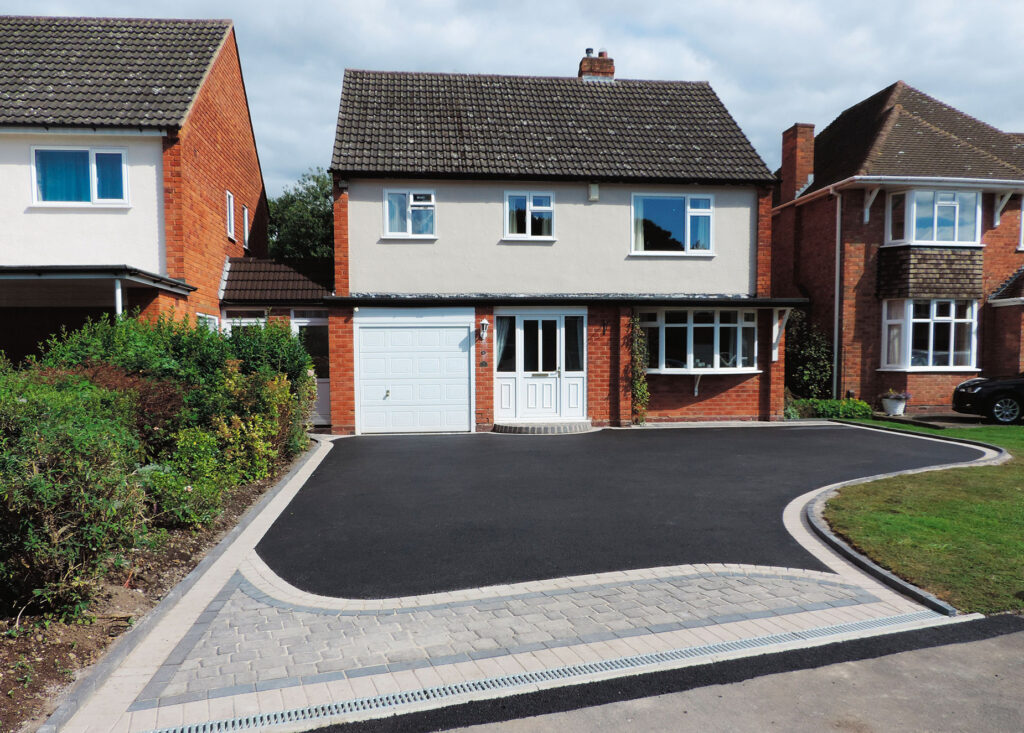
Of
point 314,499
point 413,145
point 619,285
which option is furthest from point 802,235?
point 314,499

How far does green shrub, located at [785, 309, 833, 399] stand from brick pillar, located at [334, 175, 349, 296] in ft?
38.0

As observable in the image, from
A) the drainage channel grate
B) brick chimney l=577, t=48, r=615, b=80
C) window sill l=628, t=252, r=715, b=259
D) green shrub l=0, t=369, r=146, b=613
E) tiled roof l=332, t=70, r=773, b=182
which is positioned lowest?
the drainage channel grate

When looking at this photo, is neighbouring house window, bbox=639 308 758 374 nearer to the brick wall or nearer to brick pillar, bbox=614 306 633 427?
brick pillar, bbox=614 306 633 427

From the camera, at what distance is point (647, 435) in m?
14.3

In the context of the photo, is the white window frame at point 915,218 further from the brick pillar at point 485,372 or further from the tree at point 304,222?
the tree at point 304,222

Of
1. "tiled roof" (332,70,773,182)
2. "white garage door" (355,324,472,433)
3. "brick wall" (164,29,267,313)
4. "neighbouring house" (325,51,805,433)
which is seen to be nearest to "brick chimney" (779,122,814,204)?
"tiled roof" (332,70,773,182)

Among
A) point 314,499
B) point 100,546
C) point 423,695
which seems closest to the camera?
point 423,695

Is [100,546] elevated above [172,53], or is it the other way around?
[172,53]

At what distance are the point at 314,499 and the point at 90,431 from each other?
3.93 meters

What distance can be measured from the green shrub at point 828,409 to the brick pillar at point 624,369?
429 centimetres

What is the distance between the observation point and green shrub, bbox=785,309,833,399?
59.9 ft

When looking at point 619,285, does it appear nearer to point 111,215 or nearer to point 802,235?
point 802,235

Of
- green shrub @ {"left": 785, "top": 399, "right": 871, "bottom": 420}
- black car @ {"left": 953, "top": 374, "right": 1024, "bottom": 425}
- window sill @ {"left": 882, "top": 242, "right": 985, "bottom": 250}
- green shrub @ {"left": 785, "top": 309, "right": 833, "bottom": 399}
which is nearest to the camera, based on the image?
black car @ {"left": 953, "top": 374, "right": 1024, "bottom": 425}

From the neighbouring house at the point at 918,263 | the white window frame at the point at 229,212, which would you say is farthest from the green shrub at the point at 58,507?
the neighbouring house at the point at 918,263
